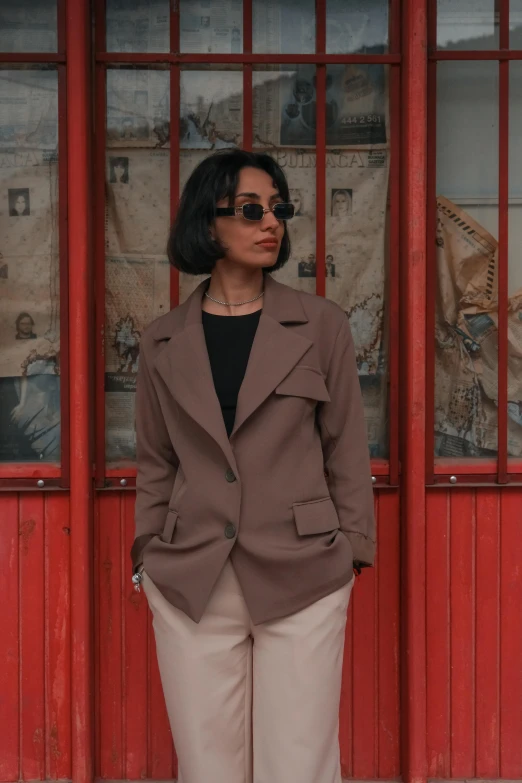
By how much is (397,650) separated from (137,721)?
41.2 inches

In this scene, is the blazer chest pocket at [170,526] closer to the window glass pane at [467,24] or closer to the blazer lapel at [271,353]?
the blazer lapel at [271,353]

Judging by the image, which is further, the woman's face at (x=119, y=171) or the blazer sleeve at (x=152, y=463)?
the woman's face at (x=119, y=171)

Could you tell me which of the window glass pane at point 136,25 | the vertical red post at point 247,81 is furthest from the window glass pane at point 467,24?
the window glass pane at point 136,25

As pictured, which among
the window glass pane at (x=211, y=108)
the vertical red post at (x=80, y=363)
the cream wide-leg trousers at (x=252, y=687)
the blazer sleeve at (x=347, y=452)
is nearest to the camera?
the cream wide-leg trousers at (x=252, y=687)

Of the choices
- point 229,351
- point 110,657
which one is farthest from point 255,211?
point 110,657

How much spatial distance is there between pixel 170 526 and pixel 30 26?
2.14m

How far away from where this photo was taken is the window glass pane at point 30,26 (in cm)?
395

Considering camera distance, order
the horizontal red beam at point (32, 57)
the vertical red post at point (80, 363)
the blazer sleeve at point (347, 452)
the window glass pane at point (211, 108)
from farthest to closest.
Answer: the window glass pane at point (211, 108) < the horizontal red beam at point (32, 57) < the vertical red post at point (80, 363) < the blazer sleeve at point (347, 452)

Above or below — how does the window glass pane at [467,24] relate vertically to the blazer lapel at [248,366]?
above

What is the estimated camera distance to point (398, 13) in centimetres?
394

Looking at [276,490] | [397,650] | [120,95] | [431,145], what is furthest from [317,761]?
[120,95]

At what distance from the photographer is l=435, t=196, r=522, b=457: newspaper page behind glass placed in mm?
3996

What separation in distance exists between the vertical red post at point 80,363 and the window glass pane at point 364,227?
0.94 metres

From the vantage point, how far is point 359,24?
398cm
